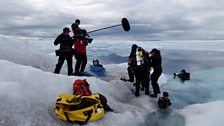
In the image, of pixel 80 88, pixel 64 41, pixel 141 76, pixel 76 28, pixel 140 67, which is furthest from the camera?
pixel 141 76

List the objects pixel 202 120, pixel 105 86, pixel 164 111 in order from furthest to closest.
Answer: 1. pixel 105 86
2. pixel 164 111
3. pixel 202 120

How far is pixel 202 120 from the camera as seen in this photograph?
7.09 meters

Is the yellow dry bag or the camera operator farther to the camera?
the camera operator

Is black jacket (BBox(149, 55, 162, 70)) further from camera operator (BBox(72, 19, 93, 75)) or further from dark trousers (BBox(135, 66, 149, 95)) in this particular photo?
camera operator (BBox(72, 19, 93, 75))

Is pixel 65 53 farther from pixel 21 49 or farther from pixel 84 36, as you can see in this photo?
pixel 21 49

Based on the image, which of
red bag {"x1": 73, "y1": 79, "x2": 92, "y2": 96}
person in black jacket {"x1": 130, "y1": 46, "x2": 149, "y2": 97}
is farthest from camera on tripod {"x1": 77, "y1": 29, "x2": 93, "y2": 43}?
red bag {"x1": 73, "y1": 79, "x2": 92, "y2": 96}

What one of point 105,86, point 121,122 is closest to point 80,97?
point 121,122

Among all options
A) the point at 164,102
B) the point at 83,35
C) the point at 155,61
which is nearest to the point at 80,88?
the point at 83,35

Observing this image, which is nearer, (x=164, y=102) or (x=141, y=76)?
(x=164, y=102)

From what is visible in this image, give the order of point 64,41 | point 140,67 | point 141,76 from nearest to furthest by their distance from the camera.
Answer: point 64,41, point 140,67, point 141,76

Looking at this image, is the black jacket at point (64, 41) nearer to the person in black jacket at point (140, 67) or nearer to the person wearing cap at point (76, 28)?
the person wearing cap at point (76, 28)

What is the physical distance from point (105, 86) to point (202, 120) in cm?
325

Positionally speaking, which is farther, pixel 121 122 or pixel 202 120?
pixel 202 120

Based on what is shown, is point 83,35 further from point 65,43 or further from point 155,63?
point 155,63
